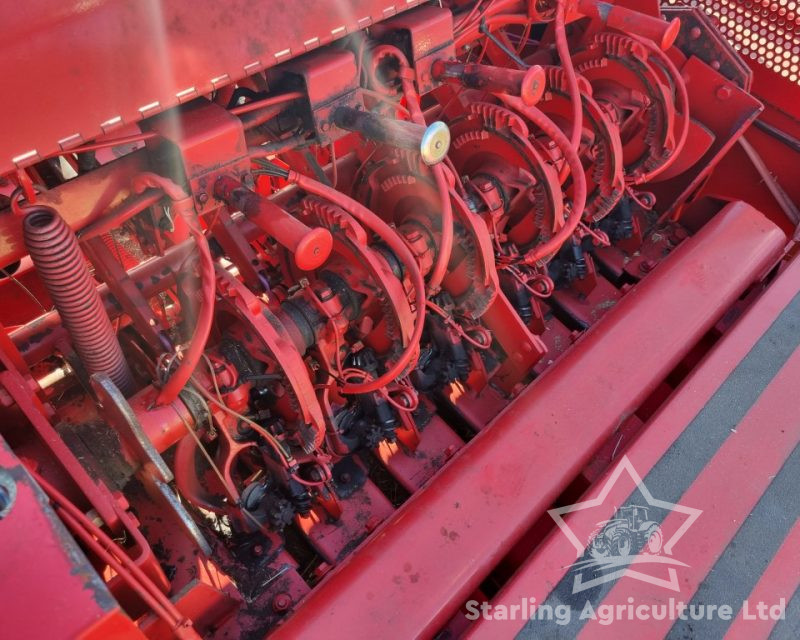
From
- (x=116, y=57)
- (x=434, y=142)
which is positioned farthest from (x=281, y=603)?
(x=116, y=57)

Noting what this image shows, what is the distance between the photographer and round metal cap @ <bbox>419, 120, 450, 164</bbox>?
1.42 meters

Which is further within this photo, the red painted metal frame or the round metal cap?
the round metal cap

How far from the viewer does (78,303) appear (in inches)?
57.0

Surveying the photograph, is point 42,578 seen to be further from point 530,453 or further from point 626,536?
point 626,536

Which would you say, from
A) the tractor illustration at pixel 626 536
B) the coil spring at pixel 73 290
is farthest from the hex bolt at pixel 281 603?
the tractor illustration at pixel 626 536

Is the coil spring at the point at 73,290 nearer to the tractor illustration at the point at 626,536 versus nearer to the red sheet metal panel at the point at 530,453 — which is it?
the red sheet metal panel at the point at 530,453

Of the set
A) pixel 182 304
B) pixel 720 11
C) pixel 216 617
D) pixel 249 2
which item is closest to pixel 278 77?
pixel 249 2

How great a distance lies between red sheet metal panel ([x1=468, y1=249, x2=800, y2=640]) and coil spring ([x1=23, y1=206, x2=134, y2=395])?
48.1 inches

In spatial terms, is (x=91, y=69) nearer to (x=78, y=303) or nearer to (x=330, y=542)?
(x=78, y=303)

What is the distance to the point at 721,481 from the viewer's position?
2.00 metres

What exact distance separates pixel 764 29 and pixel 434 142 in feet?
7.97

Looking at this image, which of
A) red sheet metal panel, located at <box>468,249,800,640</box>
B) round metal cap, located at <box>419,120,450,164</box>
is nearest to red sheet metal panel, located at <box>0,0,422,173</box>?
round metal cap, located at <box>419,120,450,164</box>

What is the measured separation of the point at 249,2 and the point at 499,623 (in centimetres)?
171

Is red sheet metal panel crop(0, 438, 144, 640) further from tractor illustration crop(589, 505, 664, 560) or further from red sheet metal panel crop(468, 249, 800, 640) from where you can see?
tractor illustration crop(589, 505, 664, 560)
